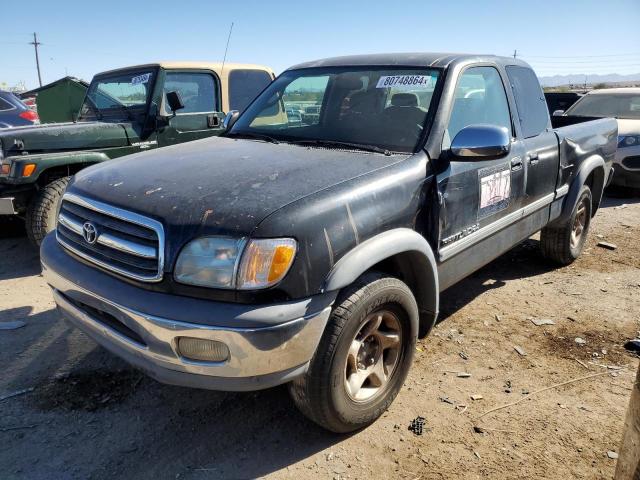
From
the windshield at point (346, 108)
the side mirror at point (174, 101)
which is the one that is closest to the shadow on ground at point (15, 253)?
the side mirror at point (174, 101)

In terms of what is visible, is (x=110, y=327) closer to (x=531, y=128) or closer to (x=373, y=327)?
(x=373, y=327)

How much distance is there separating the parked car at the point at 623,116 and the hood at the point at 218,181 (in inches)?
235

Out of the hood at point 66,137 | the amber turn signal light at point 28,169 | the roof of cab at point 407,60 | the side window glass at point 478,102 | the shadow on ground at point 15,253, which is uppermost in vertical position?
the roof of cab at point 407,60

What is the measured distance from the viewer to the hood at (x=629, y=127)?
25.4ft

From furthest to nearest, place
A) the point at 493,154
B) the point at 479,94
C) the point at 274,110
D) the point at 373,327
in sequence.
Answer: the point at 274,110 < the point at 479,94 < the point at 493,154 < the point at 373,327

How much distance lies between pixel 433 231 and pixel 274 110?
1609mm

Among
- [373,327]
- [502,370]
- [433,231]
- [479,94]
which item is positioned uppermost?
[479,94]

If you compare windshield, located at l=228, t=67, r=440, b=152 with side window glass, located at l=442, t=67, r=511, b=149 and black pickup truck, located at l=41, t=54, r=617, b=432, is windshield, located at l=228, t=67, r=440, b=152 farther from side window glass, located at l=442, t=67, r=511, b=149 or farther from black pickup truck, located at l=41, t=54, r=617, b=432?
side window glass, located at l=442, t=67, r=511, b=149

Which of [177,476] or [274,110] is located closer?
[177,476]

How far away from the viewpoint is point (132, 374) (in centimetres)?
293

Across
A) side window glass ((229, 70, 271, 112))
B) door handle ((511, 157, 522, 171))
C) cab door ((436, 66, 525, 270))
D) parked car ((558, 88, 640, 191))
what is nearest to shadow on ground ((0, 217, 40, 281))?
side window glass ((229, 70, 271, 112))

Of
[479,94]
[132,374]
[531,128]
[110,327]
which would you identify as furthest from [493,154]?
[132,374]

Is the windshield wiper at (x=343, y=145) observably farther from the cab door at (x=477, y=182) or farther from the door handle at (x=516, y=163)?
the door handle at (x=516, y=163)

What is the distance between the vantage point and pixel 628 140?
770cm
